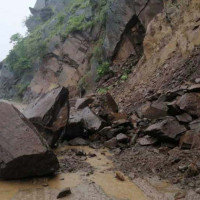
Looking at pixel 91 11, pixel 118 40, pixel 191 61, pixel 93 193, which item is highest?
pixel 91 11

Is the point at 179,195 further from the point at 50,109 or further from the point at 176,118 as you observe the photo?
the point at 50,109

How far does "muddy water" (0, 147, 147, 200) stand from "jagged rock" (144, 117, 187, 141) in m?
1.56

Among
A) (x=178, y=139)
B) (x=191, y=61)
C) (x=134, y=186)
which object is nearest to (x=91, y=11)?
(x=191, y=61)

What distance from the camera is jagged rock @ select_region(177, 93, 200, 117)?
732cm

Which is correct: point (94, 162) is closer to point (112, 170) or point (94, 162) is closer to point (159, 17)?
point (112, 170)

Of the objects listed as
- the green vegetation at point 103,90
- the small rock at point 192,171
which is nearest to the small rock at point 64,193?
the small rock at point 192,171

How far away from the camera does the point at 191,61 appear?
393 inches

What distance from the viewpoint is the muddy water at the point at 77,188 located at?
Answer: 4.83 m

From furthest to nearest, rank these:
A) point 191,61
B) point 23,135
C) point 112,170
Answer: point 191,61
point 112,170
point 23,135

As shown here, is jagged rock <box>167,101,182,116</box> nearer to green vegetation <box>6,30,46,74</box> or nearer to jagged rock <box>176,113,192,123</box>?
jagged rock <box>176,113,192,123</box>

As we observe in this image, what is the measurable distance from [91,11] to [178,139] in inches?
625

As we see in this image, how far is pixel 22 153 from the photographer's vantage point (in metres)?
5.30

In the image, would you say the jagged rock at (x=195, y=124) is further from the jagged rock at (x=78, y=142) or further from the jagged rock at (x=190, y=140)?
the jagged rock at (x=78, y=142)

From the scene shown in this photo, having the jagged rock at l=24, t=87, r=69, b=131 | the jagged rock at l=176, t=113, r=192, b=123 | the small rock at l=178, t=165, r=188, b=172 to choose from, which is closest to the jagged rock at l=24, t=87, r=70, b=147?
the jagged rock at l=24, t=87, r=69, b=131
